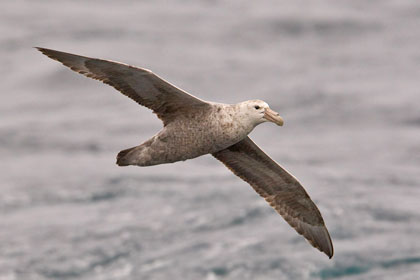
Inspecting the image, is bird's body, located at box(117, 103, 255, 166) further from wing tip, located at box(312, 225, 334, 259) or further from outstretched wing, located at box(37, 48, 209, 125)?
wing tip, located at box(312, 225, 334, 259)

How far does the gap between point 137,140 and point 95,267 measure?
31.7 meters

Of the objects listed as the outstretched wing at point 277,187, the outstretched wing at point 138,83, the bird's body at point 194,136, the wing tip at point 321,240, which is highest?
the outstretched wing at point 138,83

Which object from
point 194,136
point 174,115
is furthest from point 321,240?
point 174,115

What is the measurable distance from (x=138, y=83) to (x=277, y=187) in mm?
4250

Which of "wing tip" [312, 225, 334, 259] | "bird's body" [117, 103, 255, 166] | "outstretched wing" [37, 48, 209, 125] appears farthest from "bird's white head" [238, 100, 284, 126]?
"wing tip" [312, 225, 334, 259]

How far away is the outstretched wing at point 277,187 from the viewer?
66.7 ft

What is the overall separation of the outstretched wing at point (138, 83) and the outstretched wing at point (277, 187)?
196cm

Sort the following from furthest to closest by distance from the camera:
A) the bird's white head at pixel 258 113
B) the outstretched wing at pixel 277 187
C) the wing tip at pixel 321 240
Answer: the wing tip at pixel 321 240, the outstretched wing at pixel 277 187, the bird's white head at pixel 258 113

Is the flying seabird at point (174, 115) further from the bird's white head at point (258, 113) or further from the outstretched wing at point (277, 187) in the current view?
the outstretched wing at point (277, 187)

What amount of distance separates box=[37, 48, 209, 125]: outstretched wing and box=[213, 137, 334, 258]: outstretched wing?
1.96 m

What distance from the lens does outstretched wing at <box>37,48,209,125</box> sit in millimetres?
18016

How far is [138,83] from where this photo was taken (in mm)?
18547

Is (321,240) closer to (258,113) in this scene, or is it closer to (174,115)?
(258,113)

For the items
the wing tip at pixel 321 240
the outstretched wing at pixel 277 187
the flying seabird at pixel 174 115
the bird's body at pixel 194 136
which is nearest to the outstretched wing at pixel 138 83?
the flying seabird at pixel 174 115
